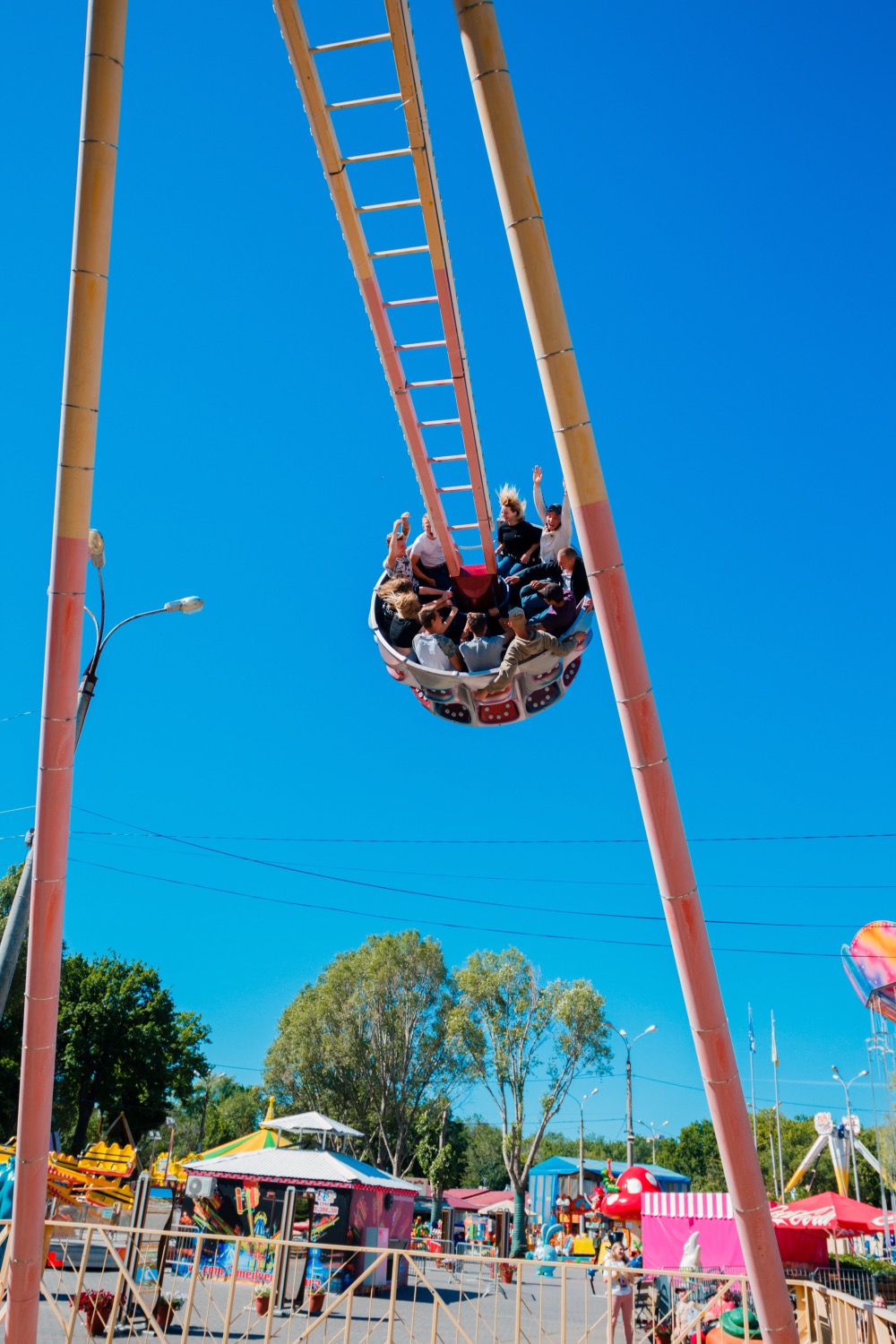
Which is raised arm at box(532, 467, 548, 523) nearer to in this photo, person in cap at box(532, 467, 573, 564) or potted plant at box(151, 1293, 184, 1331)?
person in cap at box(532, 467, 573, 564)

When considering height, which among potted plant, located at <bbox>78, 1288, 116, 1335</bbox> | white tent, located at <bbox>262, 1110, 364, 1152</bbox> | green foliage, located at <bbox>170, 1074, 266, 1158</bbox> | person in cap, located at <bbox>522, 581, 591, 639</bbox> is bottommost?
green foliage, located at <bbox>170, 1074, 266, 1158</bbox>

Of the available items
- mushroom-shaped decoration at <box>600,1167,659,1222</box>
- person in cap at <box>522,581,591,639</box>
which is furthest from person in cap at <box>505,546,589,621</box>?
mushroom-shaped decoration at <box>600,1167,659,1222</box>

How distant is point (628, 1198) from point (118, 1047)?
25751 mm

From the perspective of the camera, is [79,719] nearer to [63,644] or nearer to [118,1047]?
[63,644]

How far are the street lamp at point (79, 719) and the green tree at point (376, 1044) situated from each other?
29.1 meters

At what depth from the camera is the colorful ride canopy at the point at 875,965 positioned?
17.2 meters

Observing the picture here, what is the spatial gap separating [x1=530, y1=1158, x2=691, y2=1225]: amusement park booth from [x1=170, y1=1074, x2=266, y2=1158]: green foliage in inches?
1147

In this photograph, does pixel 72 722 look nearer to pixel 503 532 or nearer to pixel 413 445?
pixel 413 445

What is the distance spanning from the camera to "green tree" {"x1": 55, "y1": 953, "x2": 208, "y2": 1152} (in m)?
38.9

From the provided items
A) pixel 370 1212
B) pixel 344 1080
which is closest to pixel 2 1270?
pixel 370 1212

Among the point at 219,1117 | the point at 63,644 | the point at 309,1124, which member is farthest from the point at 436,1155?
the point at 219,1117

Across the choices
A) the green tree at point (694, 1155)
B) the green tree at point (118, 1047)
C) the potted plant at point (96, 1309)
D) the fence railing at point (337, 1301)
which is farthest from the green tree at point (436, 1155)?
the green tree at point (694, 1155)

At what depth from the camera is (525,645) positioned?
269 inches

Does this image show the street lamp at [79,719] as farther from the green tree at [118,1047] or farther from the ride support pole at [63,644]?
the green tree at [118,1047]
